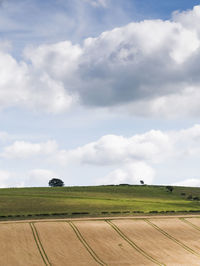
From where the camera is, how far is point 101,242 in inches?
2911

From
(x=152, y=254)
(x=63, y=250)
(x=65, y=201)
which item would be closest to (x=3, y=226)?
(x=63, y=250)

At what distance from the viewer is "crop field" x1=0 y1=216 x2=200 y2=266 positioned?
64.2 meters

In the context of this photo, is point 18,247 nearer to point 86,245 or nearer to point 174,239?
point 86,245

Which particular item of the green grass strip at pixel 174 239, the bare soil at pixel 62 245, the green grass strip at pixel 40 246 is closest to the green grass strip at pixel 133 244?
the green grass strip at pixel 174 239

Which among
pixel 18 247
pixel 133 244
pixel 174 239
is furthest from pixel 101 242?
pixel 18 247

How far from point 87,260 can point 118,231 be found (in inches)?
696

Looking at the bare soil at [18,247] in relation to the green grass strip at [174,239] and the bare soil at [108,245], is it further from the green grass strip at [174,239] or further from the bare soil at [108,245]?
the green grass strip at [174,239]

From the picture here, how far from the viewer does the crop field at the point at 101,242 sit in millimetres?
64188

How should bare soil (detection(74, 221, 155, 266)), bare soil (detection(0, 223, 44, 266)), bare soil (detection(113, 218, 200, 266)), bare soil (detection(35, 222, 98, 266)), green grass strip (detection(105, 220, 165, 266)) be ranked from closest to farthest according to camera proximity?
bare soil (detection(0, 223, 44, 266)) < bare soil (detection(35, 222, 98, 266)) < bare soil (detection(74, 221, 155, 266)) < green grass strip (detection(105, 220, 165, 266)) < bare soil (detection(113, 218, 200, 266))

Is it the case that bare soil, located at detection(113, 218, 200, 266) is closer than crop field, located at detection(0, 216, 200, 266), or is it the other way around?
crop field, located at detection(0, 216, 200, 266)

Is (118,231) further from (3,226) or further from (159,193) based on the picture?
(159,193)

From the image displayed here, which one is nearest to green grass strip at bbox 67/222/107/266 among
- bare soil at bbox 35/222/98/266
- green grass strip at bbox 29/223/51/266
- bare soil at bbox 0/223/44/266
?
bare soil at bbox 35/222/98/266

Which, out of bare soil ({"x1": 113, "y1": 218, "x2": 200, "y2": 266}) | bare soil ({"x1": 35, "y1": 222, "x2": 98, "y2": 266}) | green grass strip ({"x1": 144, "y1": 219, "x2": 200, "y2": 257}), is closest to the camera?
bare soil ({"x1": 35, "y1": 222, "x2": 98, "y2": 266})

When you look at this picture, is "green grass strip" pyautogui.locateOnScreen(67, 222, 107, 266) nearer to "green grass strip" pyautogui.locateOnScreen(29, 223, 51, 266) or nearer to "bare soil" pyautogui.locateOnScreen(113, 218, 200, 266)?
"green grass strip" pyautogui.locateOnScreen(29, 223, 51, 266)
